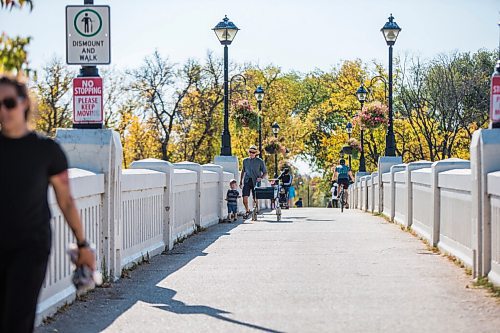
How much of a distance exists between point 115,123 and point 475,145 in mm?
62138

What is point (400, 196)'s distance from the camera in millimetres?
21766

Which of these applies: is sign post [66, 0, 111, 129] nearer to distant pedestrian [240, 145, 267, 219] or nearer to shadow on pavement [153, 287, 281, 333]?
shadow on pavement [153, 287, 281, 333]

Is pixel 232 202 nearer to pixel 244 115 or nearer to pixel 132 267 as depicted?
Result: pixel 132 267

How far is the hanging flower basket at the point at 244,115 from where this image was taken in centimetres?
3972

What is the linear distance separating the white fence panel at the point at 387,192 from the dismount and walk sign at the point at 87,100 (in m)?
13.6

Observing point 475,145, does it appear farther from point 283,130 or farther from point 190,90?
point 283,130

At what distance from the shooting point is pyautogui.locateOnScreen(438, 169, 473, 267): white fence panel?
12.2 metres

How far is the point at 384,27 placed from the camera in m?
29.9

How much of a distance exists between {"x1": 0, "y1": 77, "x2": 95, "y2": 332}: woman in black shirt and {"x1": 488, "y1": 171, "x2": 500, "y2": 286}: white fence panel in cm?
564

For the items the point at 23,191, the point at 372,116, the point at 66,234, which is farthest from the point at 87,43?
the point at 372,116

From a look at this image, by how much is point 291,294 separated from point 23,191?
5.29m

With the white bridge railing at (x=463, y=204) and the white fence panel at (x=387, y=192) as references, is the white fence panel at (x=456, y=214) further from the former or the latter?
the white fence panel at (x=387, y=192)

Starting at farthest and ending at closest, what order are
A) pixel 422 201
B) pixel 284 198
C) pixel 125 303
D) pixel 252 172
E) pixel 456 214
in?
pixel 284 198 < pixel 252 172 < pixel 422 201 < pixel 456 214 < pixel 125 303

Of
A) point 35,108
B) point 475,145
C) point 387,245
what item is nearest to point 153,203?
point 387,245
